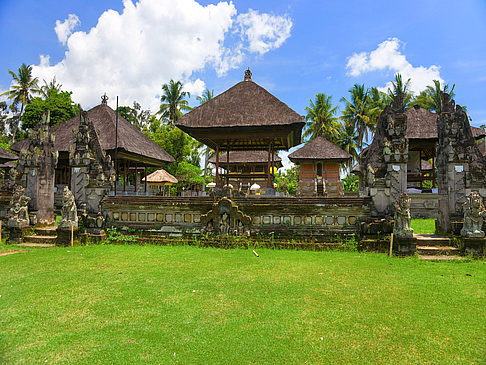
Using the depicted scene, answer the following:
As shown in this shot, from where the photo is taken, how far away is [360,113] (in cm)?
3806

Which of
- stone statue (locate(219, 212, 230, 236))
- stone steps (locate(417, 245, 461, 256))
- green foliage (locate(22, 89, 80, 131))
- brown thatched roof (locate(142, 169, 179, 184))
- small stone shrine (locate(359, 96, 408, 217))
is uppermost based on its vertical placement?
green foliage (locate(22, 89, 80, 131))

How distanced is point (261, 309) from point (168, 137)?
2802 centimetres

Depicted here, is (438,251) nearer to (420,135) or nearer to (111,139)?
(420,135)

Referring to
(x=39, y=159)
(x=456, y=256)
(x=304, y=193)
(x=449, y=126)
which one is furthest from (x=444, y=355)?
(x=304, y=193)

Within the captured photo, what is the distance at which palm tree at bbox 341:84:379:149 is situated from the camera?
120ft

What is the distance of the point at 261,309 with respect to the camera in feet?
13.7

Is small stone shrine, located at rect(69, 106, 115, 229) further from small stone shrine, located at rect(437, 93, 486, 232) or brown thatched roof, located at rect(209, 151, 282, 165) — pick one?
brown thatched roof, located at rect(209, 151, 282, 165)

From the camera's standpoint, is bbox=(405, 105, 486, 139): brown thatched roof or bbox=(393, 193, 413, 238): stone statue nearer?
bbox=(393, 193, 413, 238): stone statue

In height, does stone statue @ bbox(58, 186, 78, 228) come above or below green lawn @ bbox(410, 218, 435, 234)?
above

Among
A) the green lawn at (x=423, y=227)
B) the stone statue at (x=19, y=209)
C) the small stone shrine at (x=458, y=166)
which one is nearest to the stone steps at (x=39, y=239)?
the stone statue at (x=19, y=209)

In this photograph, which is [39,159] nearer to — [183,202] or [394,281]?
[183,202]

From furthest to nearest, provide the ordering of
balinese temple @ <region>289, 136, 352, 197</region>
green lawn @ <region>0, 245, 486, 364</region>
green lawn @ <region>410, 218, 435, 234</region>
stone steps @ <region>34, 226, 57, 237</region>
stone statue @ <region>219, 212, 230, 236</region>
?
balinese temple @ <region>289, 136, 352, 197</region>, green lawn @ <region>410, 218, 435, 234</region>, stone steps @ <region>34, 226, 57, 237</region>, stone statue @ <region>219, 212, 230, 236</region>, green lawn @ <region>0, 245, 486, 364</region>

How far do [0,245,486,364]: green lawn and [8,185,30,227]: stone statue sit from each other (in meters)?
3.63

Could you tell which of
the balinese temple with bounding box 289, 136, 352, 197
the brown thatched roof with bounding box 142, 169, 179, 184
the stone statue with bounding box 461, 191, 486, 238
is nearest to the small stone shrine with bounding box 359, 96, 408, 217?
the stone statue with bounding box 461, 191, 486, 238
